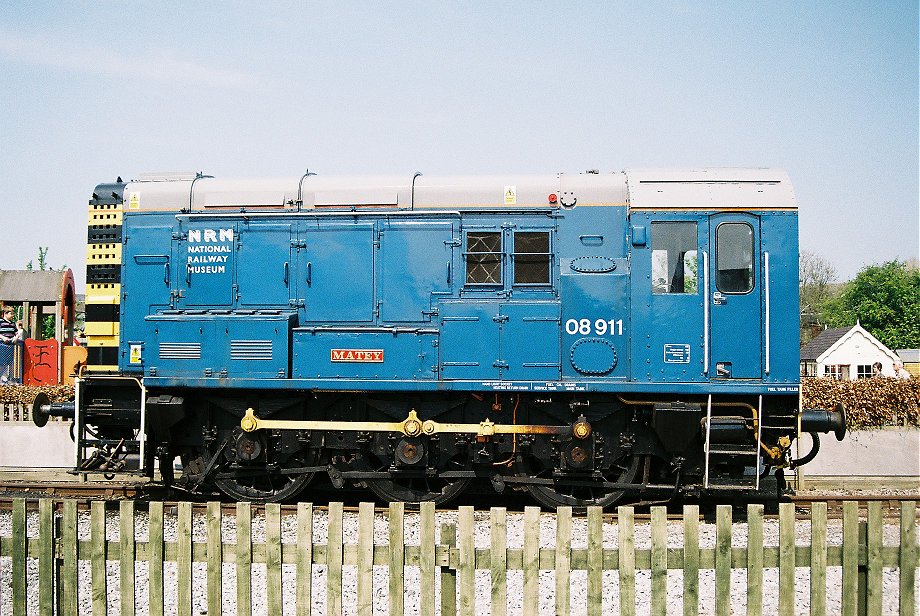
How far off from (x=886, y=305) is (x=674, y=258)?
181 ft

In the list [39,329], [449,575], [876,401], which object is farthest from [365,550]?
[39,329]

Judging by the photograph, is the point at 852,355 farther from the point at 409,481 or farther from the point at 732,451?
the point at 409,481

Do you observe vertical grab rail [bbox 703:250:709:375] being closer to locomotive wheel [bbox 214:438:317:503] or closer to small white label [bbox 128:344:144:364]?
locomotive wheel [bbox 214:438:317:503]

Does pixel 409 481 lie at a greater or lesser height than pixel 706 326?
lesser

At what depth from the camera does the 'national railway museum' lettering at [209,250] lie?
423 inches

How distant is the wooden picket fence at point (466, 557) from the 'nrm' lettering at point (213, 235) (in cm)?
563

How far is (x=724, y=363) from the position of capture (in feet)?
32.5

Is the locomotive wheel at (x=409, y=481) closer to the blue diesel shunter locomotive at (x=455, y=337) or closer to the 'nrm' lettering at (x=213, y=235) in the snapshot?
the blue diesel shunter locomotive at (x=455, y=337)

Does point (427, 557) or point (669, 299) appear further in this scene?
point (669, 299)

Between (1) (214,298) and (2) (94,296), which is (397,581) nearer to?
(1) (214,298)

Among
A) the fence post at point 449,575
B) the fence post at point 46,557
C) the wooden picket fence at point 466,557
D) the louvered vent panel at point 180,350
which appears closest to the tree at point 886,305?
the louvered vent panel at point 180,350

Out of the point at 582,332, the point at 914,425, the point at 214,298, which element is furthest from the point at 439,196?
the point at 914,425

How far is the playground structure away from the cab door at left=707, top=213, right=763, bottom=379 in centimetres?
1506

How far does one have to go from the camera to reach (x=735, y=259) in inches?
391
